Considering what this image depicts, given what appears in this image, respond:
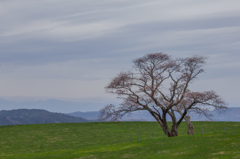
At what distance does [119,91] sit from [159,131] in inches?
1258

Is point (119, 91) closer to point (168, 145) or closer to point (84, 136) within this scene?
point (168, 145)

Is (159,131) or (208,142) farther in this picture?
(159,131)

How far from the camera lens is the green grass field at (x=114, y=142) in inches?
1593

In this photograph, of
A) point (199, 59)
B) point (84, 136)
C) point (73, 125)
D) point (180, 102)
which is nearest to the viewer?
point (180, 102)

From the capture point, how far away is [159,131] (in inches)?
3268

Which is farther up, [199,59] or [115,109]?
[199,59]

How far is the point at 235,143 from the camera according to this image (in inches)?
1569

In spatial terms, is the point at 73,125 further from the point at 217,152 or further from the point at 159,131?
the point at 217,152

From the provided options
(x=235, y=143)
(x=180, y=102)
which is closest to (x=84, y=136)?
(x=180, y=102)

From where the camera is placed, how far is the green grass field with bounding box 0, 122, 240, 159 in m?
40.5

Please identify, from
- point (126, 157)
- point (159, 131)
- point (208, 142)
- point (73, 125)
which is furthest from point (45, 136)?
point (208, 142)

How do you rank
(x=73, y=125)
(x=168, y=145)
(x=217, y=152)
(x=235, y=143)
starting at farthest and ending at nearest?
(x=73, y=125) → (x=168, y=145) → (x=235, y=143) → (x=217, y=152)

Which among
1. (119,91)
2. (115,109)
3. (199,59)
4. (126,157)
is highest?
(199,59)

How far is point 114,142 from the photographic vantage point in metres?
66.7
